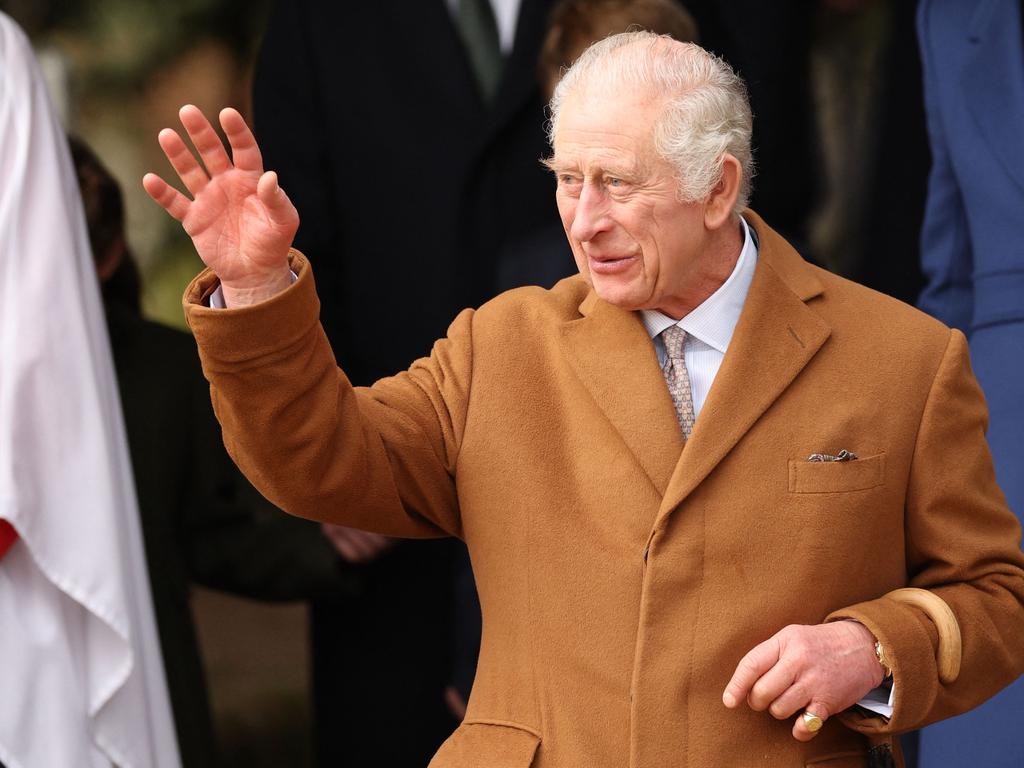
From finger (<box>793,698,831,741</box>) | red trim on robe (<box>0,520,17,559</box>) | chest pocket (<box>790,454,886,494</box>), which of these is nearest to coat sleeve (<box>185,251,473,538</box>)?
chest pocket (<box>790,454,886,494</box>)

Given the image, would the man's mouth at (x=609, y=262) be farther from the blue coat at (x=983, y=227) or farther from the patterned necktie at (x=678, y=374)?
the blue coat at (x=983, y=227)

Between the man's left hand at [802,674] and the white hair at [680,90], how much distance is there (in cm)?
60

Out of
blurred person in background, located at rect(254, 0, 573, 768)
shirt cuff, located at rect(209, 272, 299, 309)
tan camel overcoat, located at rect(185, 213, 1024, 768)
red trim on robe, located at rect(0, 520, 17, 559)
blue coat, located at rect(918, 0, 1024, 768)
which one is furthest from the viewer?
blurred person in background, located at rect(254, 0, 573, 768)

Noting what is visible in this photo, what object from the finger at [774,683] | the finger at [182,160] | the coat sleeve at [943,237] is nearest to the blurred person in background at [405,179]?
the coat sleeve at [943,237]

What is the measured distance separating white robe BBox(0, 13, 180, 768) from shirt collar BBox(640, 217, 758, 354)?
102 cm

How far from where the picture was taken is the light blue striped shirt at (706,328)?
2520 mm

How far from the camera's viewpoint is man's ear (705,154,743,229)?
8.10ft

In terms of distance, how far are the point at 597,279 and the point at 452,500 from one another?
39 cm

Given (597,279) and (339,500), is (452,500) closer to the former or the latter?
(339,500)

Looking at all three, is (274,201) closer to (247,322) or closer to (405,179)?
(247,322)

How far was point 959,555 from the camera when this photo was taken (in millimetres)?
2482

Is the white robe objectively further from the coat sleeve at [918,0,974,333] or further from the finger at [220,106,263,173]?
the coat sleeve at [918,0,974,333]

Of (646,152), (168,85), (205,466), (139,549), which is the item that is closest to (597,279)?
(646,152)

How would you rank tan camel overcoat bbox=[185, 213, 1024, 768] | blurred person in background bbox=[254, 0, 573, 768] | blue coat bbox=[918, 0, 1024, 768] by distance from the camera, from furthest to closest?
blurred person in background bbox=[254, 0, 573, 768] → blue coat bbox=[918, 0, 1024, 768] → tan camel overcoat bbox=[185, 213, 1024, 768]
